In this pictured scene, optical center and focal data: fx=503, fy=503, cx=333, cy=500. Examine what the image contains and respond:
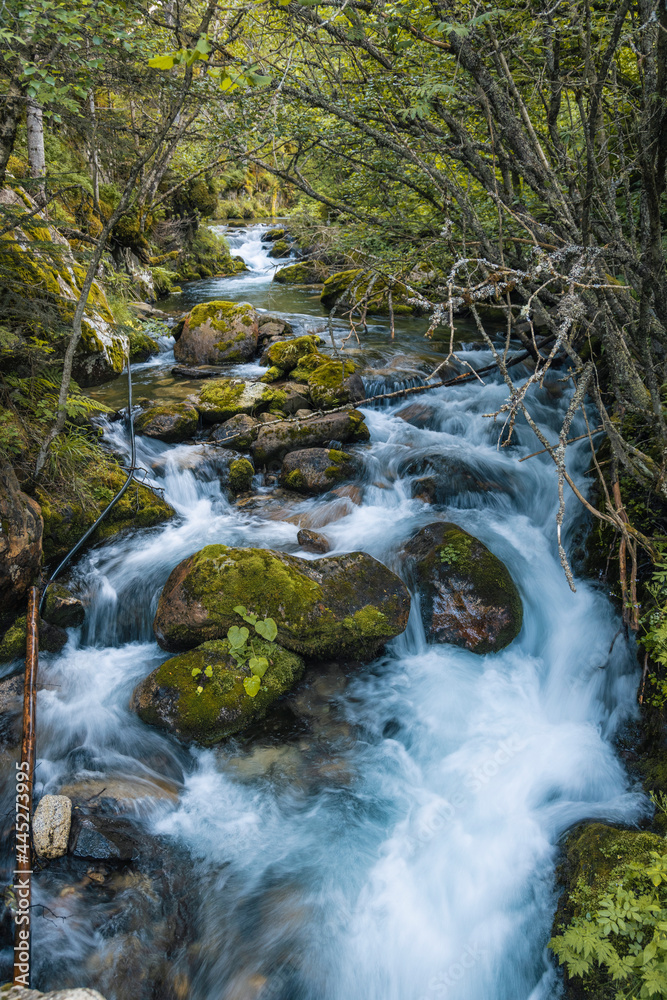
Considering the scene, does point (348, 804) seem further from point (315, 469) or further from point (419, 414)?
point (419, 414)

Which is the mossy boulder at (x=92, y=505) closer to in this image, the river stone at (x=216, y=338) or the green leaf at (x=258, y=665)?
the green leaf at (x=258, y=665)

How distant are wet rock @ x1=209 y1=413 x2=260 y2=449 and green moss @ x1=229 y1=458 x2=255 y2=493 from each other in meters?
0.57

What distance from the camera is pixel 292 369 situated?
384 inches

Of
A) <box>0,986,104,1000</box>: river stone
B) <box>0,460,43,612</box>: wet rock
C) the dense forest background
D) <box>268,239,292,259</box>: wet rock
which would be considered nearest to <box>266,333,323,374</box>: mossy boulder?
the dense forest background

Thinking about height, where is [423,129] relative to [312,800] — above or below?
above

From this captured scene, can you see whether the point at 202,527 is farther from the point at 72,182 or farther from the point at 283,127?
the point at 283,127

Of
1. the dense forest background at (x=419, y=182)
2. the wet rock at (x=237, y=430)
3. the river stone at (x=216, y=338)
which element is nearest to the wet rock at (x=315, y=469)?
the wet rock at (x=237, y=430)

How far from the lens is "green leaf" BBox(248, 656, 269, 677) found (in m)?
4.21

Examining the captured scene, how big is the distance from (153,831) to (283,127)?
223 inches

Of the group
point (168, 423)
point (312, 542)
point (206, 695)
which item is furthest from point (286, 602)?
point (168, 423)

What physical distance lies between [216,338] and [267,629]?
8.00 metres

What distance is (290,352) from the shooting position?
9.87 meters

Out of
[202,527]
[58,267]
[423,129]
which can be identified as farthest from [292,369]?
[423,129]

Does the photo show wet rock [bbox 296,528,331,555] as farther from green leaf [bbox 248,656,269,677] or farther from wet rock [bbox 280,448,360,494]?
green leaf [bbox 248,656,269,677]
